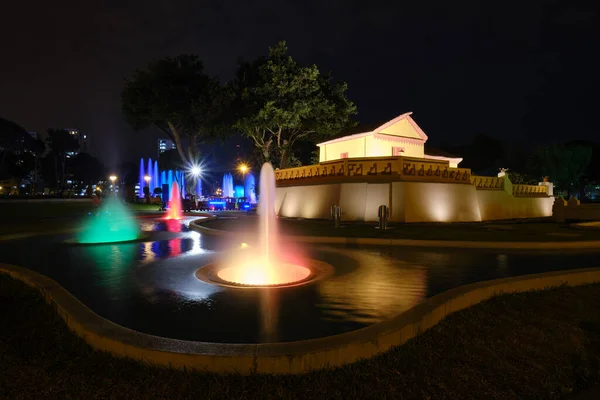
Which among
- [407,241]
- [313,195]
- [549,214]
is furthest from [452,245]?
[549,214]

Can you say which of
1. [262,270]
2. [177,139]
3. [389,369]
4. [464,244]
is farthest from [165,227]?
[177,139]

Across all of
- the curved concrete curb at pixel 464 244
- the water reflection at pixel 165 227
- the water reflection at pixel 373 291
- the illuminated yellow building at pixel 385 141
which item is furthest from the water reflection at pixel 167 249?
the illuminated yellow building at pixel 385 141

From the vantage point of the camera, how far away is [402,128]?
30688mm

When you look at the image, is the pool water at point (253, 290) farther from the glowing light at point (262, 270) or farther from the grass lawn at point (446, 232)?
the grass lawn at point (446, 232)

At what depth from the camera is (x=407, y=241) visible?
500 inches

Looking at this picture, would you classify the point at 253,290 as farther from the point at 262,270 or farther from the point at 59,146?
the point at 59,146

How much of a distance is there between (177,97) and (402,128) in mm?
21399

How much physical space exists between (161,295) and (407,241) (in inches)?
342

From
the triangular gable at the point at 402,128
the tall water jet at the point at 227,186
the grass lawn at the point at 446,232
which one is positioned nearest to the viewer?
the grass lawn at the point at 446,232

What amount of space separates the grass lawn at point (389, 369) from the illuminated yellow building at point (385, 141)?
79.2ft

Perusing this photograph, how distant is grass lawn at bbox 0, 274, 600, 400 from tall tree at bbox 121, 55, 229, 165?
33.2 metres

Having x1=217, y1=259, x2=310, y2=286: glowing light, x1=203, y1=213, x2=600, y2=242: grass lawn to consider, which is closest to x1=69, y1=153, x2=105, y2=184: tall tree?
x1=203, y1=213, x2=600, y2=242: grass lawn

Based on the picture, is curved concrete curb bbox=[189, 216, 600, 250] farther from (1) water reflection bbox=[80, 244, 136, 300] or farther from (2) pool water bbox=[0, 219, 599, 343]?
(1) water reflection bbox=[80, 244, 136, 300]

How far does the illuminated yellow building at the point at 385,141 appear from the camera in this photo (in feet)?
95.7
